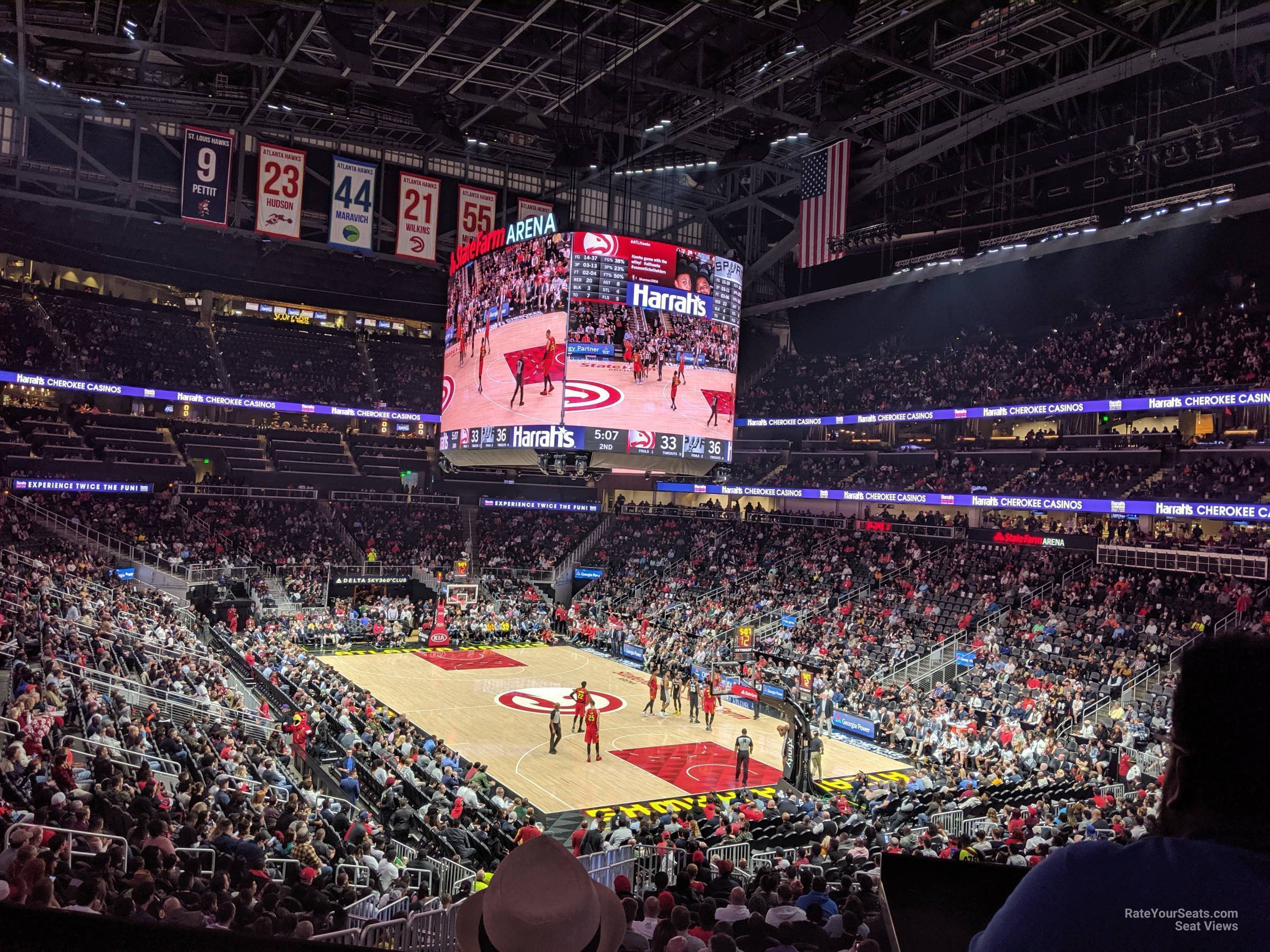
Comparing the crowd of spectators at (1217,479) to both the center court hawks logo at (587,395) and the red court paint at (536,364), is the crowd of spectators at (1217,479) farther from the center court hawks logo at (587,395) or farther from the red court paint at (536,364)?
the red court paint at (536,364)

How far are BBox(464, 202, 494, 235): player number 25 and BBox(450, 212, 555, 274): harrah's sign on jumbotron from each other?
13078 millimetres

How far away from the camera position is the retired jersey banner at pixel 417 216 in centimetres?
3391

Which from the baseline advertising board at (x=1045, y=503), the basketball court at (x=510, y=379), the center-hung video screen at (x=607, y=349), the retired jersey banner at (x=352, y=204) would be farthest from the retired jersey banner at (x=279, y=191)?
the baseline advertising board at (x=1045, y=503)

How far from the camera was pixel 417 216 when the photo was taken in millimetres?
34062

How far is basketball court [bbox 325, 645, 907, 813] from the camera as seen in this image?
64.7 ft

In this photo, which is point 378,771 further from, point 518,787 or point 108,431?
point 108,431

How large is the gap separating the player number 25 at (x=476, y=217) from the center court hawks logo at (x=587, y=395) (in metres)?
17.9

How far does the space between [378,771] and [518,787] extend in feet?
11.9

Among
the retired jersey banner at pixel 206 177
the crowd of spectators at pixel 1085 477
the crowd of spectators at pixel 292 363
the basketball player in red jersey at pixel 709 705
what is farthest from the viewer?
the crowd of spectators at pixel 292 363

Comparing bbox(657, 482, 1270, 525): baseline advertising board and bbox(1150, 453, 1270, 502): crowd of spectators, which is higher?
bbox(1150, 453, 1270, 502): crowd of spectators

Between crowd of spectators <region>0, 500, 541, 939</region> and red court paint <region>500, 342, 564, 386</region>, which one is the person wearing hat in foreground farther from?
red court paint <region>500, 342, 564, 386</region>

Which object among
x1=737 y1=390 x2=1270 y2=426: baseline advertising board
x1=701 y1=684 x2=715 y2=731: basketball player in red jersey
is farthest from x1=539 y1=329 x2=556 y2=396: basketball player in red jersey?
x1=737 y1=390 x2=1270 y2=426: baseline advertising board

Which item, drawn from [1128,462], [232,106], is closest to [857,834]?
[1128,462]

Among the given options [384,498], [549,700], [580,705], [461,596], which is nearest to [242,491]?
[384,498]
